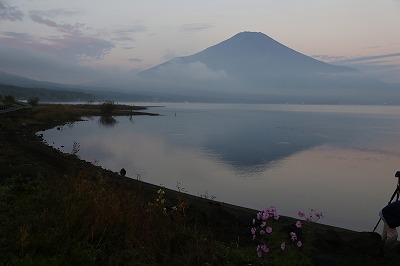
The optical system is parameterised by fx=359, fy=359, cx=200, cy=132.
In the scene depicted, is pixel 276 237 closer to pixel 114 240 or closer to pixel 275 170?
pixel 114 240

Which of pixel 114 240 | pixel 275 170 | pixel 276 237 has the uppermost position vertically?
pixel 114 240

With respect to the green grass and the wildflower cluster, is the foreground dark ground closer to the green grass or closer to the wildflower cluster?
the green grass

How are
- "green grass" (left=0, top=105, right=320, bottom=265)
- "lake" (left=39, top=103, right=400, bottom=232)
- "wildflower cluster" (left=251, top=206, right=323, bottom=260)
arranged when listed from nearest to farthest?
1. "green grass" (left=0, top=105, right=320, bottom=265)
2. "wildflower cluster" (left=251, top=206, right=323, bottom=260)
3. "lake" (left=39, top=103, right=400, bottom=232)

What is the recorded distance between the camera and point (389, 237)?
890 cm

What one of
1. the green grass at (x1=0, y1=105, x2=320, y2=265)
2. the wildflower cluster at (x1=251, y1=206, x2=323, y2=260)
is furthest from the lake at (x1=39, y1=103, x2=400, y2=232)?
the green grass at (x1=0, y1=105, x2=320, y2=265)

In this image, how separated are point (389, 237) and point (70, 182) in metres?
8.80

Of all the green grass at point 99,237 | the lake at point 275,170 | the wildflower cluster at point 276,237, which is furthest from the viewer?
the lake at point 275,170

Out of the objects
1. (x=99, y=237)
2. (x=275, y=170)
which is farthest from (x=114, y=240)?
(x=275, y=170)

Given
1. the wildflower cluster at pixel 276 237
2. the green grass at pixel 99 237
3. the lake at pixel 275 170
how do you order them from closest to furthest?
1. the green grass at pixel 99 237
2. the wildflower cluster at pixel 276 237
3. the lake at pixel 275 170

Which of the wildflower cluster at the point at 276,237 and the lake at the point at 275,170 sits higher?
the wildflower cluster at the point at 276,237

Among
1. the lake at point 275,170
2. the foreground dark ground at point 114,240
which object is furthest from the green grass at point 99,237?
the lake at point 275,170

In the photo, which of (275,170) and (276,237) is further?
(275,170)

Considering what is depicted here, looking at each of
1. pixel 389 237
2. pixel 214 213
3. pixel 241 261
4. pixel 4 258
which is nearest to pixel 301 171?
pixel 214 213

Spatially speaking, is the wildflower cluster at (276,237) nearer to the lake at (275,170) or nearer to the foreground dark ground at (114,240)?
the foreground dark ground at (114,240)
